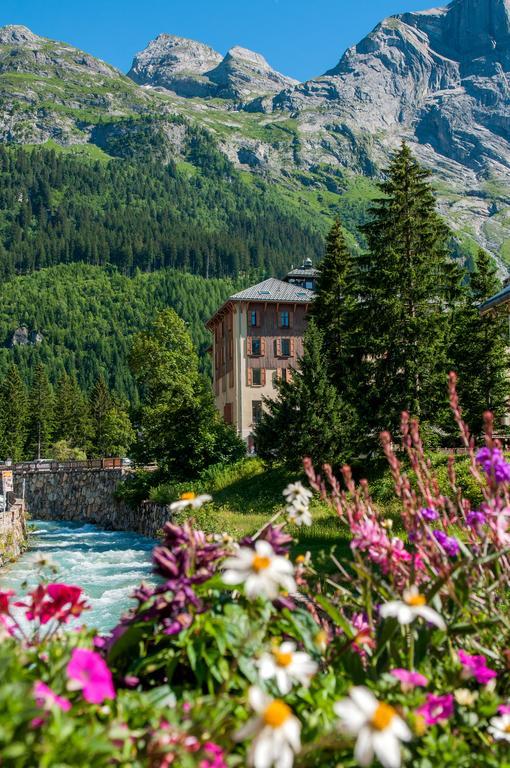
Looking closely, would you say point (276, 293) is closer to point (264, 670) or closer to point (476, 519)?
point (476, 519)

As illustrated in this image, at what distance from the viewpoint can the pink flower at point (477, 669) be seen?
329cm

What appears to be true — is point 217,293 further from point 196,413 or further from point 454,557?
point 454,557

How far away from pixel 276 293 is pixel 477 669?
49044mm

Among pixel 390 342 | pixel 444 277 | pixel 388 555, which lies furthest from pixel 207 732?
pixel 444 277

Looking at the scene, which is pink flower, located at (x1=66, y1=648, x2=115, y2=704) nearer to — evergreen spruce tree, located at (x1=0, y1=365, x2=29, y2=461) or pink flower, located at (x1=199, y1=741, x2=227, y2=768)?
pink flower, located at (x1=199, y1=741, x2=227, y2=768)

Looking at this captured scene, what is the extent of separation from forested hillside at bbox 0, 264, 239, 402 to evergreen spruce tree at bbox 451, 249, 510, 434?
11820 cm

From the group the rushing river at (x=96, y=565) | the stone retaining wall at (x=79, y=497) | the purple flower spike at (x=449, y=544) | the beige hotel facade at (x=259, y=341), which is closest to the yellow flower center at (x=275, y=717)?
the purple flower spike at (x=449, y=544)

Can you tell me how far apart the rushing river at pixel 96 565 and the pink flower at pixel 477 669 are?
18.7ft

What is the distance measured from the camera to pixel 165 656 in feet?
11.1

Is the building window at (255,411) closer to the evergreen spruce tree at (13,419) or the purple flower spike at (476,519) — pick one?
the purple flower spike at (476,519)

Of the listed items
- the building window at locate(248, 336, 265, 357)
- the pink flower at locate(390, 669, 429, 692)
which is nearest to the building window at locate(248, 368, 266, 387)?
the building window at locate(248, 336, 265, 357)

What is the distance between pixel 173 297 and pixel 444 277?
154 metres

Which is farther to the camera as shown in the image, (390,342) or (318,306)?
(318,306)

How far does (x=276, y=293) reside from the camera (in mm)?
51844
